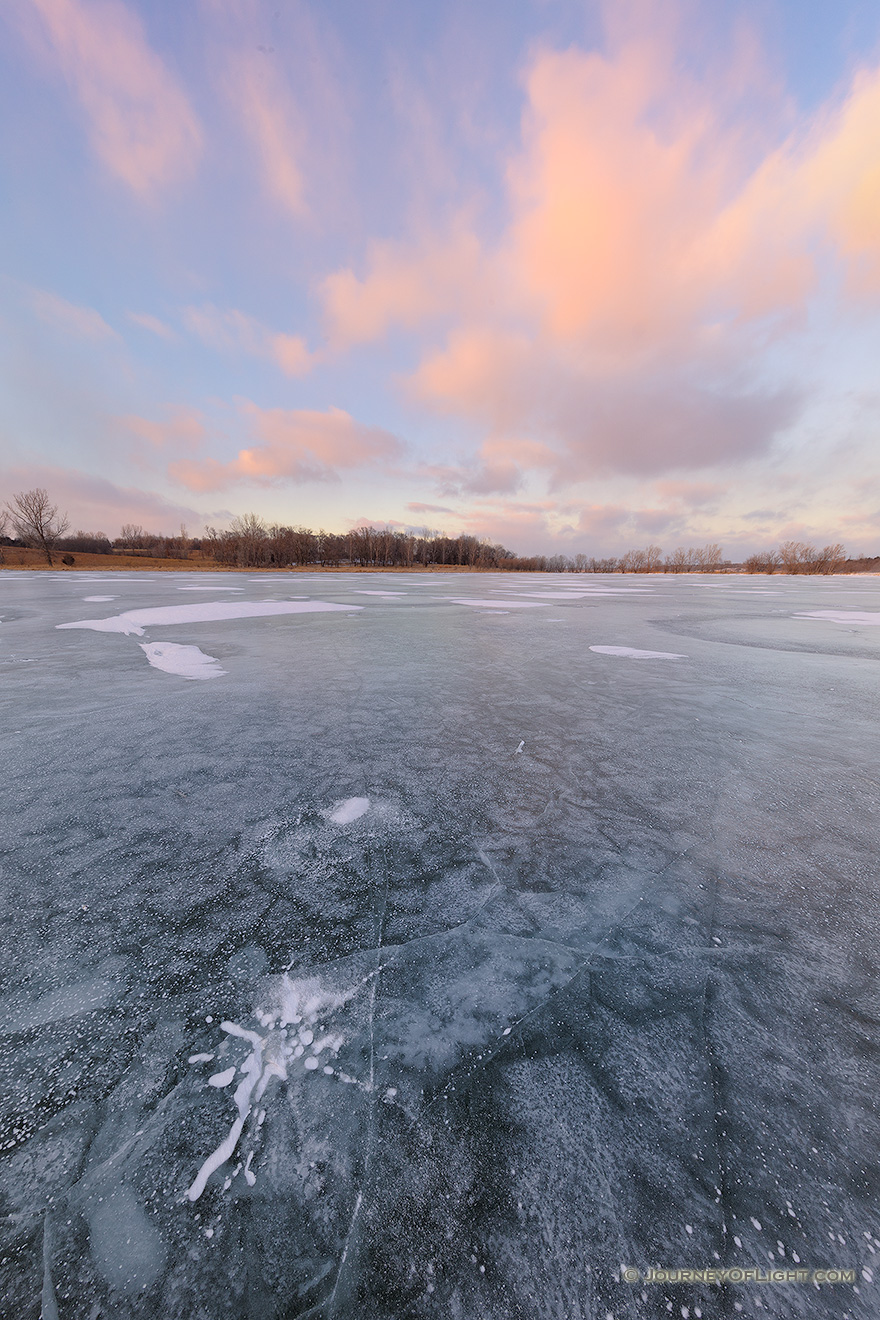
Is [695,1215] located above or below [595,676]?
below

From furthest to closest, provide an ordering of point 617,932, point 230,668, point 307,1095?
point 230,668 → point 617,932 → point 307,1095

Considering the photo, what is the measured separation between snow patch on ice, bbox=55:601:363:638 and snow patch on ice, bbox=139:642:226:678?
116cm

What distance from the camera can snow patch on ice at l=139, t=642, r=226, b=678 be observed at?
479 cm

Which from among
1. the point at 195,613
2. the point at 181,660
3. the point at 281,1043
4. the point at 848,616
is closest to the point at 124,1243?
the point at 281,1043

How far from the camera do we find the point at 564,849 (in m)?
2.08

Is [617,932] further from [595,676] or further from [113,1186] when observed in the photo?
[595,676]

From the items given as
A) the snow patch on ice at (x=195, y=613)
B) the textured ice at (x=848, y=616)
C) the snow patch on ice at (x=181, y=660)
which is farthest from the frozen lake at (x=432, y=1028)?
the textured ice at (x=848, y=616)

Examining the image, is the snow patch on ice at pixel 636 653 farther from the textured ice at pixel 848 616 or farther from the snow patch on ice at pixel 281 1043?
the textured ice at pixel 848 616

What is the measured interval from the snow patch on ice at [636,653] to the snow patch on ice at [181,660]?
488 centimetres

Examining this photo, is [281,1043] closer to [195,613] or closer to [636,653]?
[636,653]

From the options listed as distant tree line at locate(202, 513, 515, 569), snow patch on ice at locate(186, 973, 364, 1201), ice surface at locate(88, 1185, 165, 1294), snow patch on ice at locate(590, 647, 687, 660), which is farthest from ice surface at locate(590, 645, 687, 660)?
distant tree line at locate(202, 513, 515, 569)

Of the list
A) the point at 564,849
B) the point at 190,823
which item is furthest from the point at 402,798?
the point at 190,823

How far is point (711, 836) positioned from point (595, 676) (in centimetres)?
284

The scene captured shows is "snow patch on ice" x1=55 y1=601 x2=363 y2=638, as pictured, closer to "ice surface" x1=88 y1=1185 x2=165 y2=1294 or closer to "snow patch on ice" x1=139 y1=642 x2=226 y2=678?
"snow patch on ice" x1=139 y1=642 x2=226 y2=678
